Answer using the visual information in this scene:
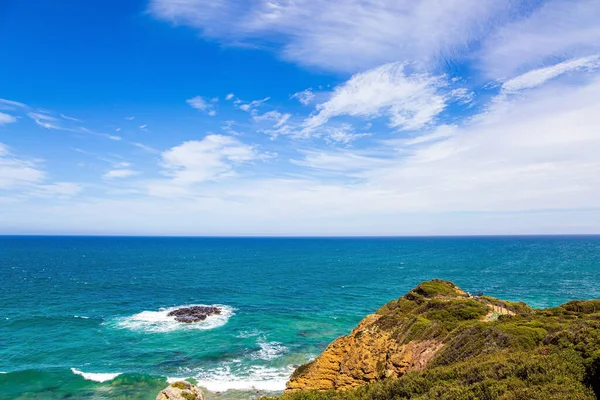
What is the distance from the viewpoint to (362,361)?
91.0 feet

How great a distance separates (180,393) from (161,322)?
43880 millimetres

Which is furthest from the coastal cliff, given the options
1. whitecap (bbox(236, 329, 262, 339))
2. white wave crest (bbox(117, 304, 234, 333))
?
white wave crest (bbox(117, 304, 234, 333))

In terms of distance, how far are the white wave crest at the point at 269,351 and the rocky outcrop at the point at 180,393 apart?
24.0 metres

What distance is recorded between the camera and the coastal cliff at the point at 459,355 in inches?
550

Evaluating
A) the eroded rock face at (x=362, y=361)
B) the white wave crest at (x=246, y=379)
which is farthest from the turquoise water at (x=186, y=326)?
the eroded rock face at (x=362, y=361)

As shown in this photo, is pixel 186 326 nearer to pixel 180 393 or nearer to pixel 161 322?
pixel 161 322

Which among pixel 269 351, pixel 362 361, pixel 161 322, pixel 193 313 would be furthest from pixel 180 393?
pixel 193 313

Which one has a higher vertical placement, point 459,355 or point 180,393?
point 459,355

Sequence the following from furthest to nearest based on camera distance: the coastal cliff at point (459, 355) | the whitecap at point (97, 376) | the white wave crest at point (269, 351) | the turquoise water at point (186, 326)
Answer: the white wave crest at point (269, 351) < the turquoise water at point (186, 326) < the whitecap at point (97, 376) < the coastal cliff at point (459, 355)

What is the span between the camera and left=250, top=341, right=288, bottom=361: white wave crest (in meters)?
44.6

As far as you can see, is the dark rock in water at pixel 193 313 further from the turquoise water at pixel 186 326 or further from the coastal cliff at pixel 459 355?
the coastal cliff at pixel 459 355

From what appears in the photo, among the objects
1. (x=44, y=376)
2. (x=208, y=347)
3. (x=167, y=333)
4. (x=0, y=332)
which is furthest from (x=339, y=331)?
(x=0, y=332)

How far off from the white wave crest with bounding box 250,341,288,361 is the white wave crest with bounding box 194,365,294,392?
2747 mm

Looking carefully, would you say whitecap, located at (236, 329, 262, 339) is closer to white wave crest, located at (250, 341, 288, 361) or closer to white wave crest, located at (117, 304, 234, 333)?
white wave crest, located at (250, 341, 288, 361)
